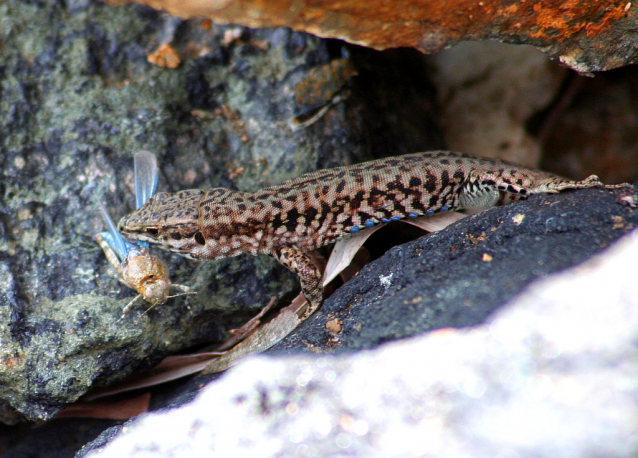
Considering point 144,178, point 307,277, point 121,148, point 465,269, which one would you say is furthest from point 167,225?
point 465,269

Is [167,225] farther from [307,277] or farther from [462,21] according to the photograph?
[462,21]

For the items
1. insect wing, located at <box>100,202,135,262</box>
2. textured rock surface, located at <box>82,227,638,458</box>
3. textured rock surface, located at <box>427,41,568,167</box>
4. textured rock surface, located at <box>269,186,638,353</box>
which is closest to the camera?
textured rock surface, located at <box>82,227,638,458</box>

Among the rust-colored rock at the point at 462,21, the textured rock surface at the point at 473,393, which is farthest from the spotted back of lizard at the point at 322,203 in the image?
the textured rock surface at the point at 473,393

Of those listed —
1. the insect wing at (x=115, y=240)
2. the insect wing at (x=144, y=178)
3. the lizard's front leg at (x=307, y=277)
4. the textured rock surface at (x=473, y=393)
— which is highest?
the insect wing at (x=144, y=178)

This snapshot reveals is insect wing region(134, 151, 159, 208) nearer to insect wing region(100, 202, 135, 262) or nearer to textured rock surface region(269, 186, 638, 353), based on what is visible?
insect wing region(100, 202, 135, 262)

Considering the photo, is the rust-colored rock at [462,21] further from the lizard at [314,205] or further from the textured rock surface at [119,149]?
the textured rock surface at [119,149]

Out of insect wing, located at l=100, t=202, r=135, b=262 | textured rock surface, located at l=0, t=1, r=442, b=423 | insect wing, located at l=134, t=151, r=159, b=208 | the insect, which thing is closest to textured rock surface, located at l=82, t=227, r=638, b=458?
the insect
